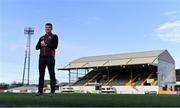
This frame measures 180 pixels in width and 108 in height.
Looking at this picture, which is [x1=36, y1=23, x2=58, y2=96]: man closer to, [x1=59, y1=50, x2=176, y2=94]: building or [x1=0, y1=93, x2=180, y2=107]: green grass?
[x1=0, y1=93, x2=180, y2=107]: green grass

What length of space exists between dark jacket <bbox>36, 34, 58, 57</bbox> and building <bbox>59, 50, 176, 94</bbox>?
3787 centimetres

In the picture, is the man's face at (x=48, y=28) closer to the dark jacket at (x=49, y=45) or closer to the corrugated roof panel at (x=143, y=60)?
the dark jacket at (x=49, y=45)

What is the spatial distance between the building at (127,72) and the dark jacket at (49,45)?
37.9 m

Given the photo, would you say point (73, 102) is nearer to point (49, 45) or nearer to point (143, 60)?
point (49, 45)

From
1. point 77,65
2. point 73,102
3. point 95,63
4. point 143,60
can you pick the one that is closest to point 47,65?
point 73,102

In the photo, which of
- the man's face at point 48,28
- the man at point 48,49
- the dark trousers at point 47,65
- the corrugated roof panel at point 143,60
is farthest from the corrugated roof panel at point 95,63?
the man's face at point 48,28

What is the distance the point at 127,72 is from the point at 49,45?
47361mm

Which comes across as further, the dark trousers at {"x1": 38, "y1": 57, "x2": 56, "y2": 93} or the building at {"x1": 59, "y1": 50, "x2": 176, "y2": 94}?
the building at {"x1": 59, "y1": 50, "x2": 176, "y2": 94}

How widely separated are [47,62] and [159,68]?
4340cm

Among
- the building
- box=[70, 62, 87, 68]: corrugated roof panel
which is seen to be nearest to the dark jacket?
the building

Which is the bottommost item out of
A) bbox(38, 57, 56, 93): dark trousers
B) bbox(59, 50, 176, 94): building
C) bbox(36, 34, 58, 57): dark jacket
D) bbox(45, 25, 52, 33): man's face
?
bbox(38, 57, 56, 93): dark trousers

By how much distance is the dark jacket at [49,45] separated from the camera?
7.84 m

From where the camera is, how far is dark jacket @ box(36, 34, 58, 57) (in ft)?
25.7

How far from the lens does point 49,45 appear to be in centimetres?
785
